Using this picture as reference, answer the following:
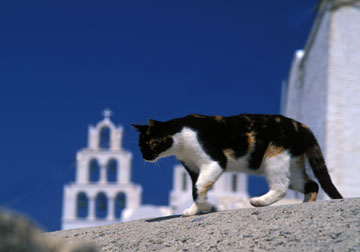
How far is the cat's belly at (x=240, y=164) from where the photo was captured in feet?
16.0

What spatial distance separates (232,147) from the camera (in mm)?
4859

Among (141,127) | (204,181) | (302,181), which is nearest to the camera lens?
(204,181)

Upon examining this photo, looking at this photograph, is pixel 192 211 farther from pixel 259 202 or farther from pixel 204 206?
pixel 259 202

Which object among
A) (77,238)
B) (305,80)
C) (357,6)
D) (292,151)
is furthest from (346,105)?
(77,238)

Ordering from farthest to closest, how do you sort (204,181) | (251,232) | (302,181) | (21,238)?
(302,181) < (204,181) < (251,232) < (21,238)

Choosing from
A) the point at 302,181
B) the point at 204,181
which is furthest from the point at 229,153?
the point at 302,181

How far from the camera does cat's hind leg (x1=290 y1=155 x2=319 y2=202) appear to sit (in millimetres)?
5049

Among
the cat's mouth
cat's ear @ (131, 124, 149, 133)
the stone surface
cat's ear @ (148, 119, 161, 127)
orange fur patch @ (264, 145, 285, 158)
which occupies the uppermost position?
cat's ear @ (148, 119, 161, 127)

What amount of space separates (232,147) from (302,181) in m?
0.84

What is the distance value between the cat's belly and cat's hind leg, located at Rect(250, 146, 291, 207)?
0.15m

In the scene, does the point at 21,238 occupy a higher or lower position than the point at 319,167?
lower

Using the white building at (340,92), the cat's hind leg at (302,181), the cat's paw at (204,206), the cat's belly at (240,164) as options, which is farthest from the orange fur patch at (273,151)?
the white building at (340,92)

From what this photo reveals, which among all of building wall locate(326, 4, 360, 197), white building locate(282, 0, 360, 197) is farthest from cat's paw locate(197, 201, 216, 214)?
building wall locate(326, 4, 360, 197)

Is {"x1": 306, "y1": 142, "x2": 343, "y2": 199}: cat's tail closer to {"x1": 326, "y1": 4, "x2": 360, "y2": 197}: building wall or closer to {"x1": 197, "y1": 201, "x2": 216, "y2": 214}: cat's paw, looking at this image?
{"x1": 197, "y1": 201, "x2": 216, "y2": 214}: cat's paw
